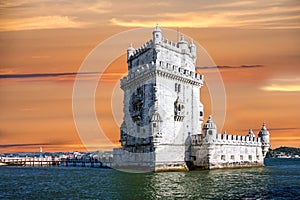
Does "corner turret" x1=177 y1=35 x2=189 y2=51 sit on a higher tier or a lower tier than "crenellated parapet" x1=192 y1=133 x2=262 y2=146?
higher

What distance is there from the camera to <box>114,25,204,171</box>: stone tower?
5322cm

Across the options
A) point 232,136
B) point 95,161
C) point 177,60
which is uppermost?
point 177,60

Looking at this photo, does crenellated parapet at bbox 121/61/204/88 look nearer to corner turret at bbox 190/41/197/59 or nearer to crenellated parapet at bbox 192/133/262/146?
corner turret at bbox 190/41/197/59

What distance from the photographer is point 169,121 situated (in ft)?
179

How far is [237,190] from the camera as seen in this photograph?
34656mm

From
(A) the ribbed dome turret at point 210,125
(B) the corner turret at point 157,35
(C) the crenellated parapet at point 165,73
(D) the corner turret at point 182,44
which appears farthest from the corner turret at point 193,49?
(A) the ribbed dome turret at point 210,125

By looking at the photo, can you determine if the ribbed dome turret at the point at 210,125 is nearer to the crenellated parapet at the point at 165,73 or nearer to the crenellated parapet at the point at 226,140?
the crenellated parapet at the point at 226,140

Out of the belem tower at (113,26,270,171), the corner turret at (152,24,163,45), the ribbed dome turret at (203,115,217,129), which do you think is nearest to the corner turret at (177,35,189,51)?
the belem tower at (113,26,270,171)

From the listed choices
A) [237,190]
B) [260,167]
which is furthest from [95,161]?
[237,190]

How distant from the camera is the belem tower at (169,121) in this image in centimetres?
5353

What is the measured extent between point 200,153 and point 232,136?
7.36 meters

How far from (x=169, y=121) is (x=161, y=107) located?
8.75 ft

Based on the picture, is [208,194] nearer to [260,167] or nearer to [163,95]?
[163,95]

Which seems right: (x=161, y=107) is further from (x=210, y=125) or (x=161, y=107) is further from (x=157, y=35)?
(x=157, y=35)
